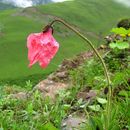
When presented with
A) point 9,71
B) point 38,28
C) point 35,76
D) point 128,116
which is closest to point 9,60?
point 9,71

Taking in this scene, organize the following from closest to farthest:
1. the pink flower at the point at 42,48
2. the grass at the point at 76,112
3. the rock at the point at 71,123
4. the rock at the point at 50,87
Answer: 1. the pink flower at the point at 42,48
2. the grass at the point at 76,112
3. the rock at the point at 71,123
4. the rock at the point at 50,87

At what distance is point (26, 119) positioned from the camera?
20.5 ft

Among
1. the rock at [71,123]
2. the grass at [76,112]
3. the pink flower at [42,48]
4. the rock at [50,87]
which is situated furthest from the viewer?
the rock at [50,87]

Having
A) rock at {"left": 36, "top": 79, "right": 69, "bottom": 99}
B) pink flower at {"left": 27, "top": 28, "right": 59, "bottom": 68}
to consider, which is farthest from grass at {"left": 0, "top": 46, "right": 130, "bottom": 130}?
pink flower at {"left": 27, "top": 28, "right": 59, "bottom": 68}

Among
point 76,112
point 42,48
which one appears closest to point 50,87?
point 76,112

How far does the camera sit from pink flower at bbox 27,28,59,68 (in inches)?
118

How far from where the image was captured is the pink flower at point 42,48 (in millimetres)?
2988

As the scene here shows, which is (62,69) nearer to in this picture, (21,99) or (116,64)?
(116,64)

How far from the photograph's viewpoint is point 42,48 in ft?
10.0

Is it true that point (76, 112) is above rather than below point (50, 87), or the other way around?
above

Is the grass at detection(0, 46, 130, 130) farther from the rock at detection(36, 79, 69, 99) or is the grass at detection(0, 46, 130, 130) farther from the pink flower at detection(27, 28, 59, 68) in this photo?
the pink flower at detection(27, 28, 59, 68)

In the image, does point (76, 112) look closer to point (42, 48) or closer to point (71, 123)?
point (71, 123)

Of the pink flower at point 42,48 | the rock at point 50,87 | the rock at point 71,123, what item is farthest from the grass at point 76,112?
the pink flower at point 42,48

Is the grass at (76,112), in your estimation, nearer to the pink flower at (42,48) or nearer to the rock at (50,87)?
the rock at (50,87)
